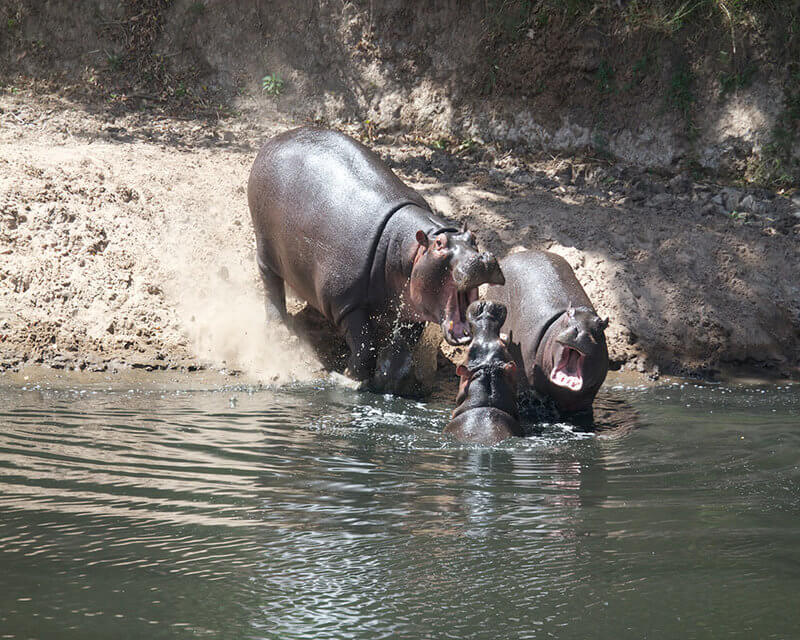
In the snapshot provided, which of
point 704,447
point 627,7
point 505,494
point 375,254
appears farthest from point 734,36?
point 505,494

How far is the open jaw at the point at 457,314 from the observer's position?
674cm

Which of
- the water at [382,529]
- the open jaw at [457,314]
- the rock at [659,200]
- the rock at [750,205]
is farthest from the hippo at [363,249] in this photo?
the rock at [750,205]

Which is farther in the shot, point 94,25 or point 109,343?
point 94,25

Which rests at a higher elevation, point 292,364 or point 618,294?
point 618,294

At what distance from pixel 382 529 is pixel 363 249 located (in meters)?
3.55

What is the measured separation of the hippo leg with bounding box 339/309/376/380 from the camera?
749cm

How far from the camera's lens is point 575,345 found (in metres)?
6.56

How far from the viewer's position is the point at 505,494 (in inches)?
184

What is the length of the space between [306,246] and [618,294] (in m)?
2.88

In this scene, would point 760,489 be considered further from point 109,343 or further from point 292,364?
point 109,343

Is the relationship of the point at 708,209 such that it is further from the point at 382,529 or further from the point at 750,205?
the point at 382,529

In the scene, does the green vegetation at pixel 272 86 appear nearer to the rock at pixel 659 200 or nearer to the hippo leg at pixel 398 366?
the rock at pixel 659 200

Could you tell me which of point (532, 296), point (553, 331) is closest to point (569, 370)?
point (553, 331)

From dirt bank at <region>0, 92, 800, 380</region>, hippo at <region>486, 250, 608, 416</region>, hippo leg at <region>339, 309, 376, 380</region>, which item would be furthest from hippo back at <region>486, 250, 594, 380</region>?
dirt bank at <region>0, 92, 800, 380</region>
